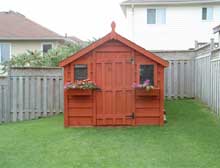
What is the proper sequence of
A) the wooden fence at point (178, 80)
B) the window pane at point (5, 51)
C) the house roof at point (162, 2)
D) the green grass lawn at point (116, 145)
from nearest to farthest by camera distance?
the green grass lawn at point (116, 145), the wooden fence at point (178, 80), the house roof at point (162, 2), the window pane at point (5, 51)

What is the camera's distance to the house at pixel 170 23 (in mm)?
24844

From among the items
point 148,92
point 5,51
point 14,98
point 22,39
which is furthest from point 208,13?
point 148,92

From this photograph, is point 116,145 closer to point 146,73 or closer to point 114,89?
point 114,89

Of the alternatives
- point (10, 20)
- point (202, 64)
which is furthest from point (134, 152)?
point (10, 20)

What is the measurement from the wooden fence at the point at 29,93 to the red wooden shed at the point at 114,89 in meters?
2.40

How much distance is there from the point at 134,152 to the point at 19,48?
733 inches

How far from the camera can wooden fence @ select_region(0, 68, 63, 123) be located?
44.7 feet

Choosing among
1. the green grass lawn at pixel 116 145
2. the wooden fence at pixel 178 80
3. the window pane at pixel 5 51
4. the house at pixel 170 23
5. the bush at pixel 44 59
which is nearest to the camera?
the green grass lawn at pixel 116 145

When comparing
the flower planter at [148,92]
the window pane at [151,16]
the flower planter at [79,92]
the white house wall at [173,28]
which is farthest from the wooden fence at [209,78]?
the window pane at [151,16]

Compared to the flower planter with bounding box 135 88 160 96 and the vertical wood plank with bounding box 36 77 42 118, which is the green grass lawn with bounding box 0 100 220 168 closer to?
the flower planter with bounding box 135 88 160 96

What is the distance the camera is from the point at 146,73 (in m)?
11.4

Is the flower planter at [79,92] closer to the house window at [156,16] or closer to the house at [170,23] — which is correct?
the house at [170,23]

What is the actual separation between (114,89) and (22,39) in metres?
15.0

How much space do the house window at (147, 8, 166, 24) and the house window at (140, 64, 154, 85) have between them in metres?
14.0
